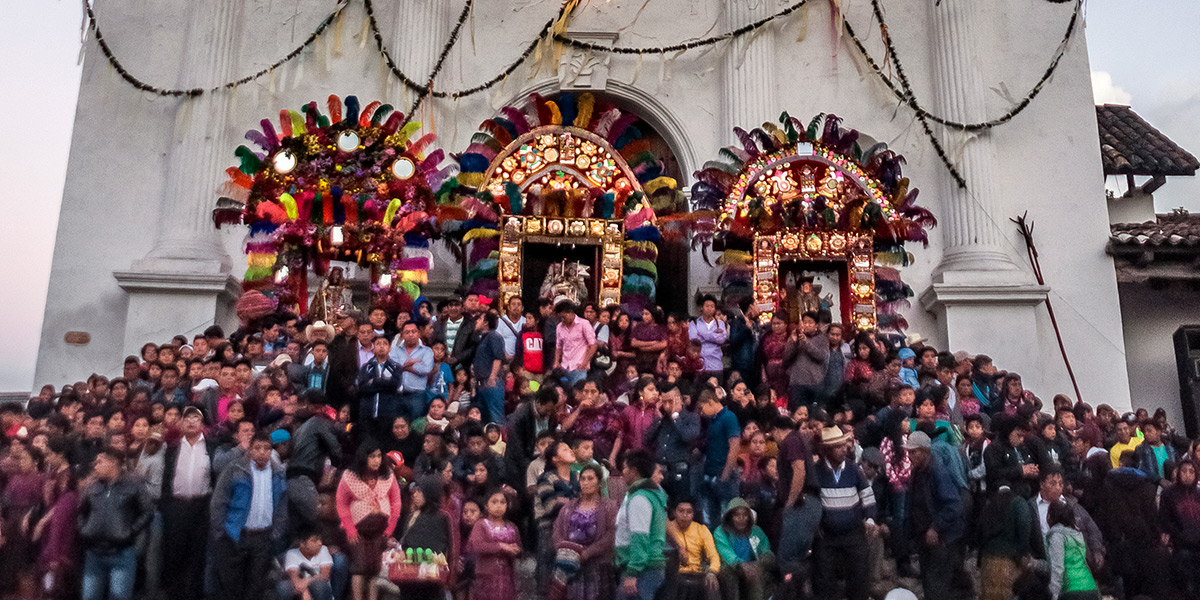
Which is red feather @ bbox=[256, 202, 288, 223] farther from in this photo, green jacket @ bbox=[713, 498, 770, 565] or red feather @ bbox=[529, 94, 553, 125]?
green jacket @ bbox=[713, 498, 770, 565]

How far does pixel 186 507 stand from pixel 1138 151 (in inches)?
693

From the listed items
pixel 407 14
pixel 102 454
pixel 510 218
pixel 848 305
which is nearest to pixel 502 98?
pixel 407 14

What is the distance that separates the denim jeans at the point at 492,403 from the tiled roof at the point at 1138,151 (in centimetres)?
1264

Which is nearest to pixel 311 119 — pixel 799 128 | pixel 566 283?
pixel 566 283

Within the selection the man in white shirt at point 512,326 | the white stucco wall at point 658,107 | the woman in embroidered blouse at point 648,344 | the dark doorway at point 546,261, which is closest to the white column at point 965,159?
the white stucco wall at point 658,107

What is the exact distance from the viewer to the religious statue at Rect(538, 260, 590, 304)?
46.7 ft

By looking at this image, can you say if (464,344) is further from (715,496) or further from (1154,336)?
(1154,336)

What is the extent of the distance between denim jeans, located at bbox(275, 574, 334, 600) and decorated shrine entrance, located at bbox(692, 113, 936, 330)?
26.1 feet

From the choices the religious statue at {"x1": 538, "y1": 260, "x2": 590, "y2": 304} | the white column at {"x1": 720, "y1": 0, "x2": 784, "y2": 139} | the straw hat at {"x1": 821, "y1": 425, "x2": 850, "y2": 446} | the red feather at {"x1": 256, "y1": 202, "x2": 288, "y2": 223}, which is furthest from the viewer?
the white column at {"x1": 720, "y1": 0, "x2": 784, "y2": 139}

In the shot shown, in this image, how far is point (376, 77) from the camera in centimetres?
1742

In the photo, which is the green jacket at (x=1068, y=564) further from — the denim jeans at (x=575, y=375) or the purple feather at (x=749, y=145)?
the purple feather at (x=749, y=145)

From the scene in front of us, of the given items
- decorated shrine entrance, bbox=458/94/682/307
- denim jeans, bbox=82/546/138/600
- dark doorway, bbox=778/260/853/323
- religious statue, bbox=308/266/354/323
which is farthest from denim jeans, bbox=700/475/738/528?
religious statue, bbox=308/266/354/323

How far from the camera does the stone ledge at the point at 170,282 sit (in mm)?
15398

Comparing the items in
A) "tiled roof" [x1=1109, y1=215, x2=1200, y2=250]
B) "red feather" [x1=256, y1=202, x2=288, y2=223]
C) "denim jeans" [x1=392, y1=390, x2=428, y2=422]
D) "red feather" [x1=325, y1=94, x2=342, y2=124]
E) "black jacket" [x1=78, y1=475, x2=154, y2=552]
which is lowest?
"black jacket" [x1=78, y1=475, x2=154, y2=552]
